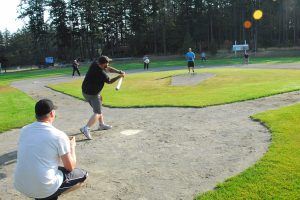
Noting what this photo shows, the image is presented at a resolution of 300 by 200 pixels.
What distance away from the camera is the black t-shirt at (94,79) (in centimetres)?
912

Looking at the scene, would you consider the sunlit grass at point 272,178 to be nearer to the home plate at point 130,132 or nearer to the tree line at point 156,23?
the home plate at point 130,132

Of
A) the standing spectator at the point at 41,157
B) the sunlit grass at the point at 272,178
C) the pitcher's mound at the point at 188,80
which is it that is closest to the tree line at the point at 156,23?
the pitcher's mound at the point at 188,80

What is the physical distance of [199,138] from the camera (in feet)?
27.3

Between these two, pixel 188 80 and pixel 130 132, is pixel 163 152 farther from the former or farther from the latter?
pixel 188 80

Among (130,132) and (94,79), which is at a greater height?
(94,79)

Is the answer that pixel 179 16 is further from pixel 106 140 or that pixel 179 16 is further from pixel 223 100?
pixel 106 140

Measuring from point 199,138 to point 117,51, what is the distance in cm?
7716

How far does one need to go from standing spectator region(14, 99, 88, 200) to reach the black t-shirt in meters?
4.93

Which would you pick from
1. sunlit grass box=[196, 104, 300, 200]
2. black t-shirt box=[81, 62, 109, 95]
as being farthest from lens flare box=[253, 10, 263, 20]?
sunlit grass box=[196, 104, 300, 200]

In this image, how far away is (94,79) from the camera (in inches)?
363

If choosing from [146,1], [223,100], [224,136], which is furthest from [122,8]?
[224,136]

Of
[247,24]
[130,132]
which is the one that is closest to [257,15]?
[247,24]

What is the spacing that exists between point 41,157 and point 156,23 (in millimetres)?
78104

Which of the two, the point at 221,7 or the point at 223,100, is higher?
the point at 221,7
